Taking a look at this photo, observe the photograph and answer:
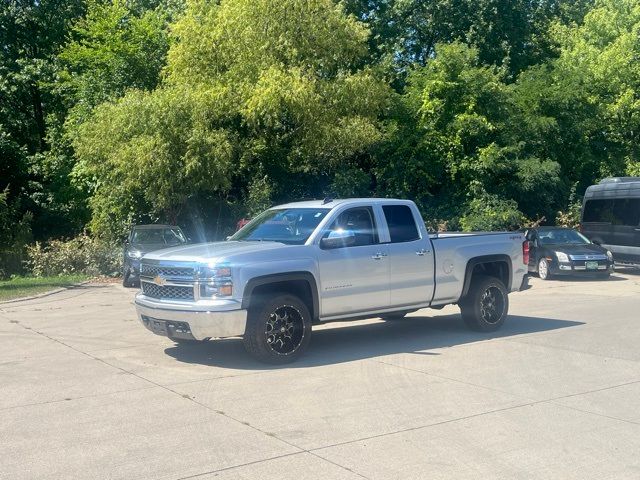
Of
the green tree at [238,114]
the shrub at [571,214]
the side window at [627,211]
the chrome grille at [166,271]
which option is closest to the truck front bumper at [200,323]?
the chrome grille at [166,271]

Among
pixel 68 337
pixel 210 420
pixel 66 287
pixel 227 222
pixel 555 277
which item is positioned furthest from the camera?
pixel 227 222

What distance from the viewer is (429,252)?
11109mm

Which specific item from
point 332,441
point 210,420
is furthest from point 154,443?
point 332,441

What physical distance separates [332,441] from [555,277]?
55.1ft

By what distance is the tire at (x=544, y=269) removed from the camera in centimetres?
2131

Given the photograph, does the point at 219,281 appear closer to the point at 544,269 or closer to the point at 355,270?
the point at 355,270

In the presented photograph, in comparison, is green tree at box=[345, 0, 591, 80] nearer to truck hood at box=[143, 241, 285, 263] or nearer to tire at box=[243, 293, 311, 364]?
truck hood at box=[143, 241, 285, 263]

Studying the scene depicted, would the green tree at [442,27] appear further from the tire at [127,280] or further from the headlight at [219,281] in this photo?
the headlight at [219,281]

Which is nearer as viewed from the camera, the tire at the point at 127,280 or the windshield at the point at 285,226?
the windshield at the point at 285,226

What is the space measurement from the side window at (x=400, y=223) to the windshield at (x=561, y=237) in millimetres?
11941

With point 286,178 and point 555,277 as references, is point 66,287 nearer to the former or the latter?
point 286,178

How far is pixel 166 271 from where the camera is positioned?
9711mm

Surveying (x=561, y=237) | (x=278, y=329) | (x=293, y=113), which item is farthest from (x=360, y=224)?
(x=293, y=113)

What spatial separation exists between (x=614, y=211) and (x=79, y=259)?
1632cm
